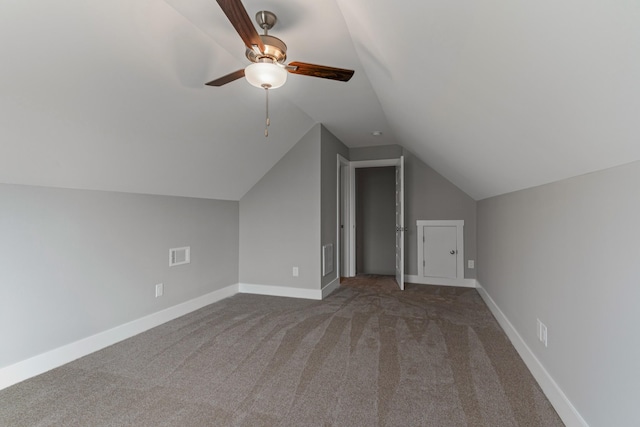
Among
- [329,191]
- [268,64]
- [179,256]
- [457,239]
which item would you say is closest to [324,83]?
[268,64]

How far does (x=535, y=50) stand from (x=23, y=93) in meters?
2.38

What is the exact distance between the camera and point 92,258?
8.11ft

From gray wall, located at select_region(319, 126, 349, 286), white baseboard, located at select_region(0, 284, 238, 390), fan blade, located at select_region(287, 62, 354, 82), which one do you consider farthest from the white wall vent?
fan blade, located at select_region(287, 62, 354, 82)

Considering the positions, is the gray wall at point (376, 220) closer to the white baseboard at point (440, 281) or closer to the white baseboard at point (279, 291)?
the white baseboard at point (440, 281)

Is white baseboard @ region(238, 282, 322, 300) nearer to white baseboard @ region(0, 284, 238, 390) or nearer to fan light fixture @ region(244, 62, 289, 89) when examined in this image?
white baseboard @ region(0, 284, 238, 390)

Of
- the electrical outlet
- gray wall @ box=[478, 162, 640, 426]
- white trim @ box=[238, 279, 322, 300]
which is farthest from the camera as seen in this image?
white trim @ box=[238, 279, 322, 300]

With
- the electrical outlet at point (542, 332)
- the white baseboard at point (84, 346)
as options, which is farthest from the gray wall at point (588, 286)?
the white baseboard at point (84, 346)

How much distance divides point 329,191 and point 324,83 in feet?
5.87

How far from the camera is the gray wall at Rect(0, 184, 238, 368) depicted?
2014mm

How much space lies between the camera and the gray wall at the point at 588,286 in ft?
3.81

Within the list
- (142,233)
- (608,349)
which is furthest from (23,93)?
(608,349)

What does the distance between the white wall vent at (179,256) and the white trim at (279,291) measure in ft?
3.48

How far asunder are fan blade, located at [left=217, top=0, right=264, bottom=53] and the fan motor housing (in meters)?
0.10

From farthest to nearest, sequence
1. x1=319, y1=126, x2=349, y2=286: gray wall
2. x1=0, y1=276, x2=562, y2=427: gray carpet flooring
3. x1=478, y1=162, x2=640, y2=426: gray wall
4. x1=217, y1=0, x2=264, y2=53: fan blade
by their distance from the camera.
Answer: x1=319, y1=126, x2=349, y2=286: gray wall, x1=0, y1=276, x2=562, y2=427: gray carpet flooring, x1=217, y1=0, x2=264, y2=53: fan blade, x1=478, y1=162, x2=640, y2=426: gray wall
